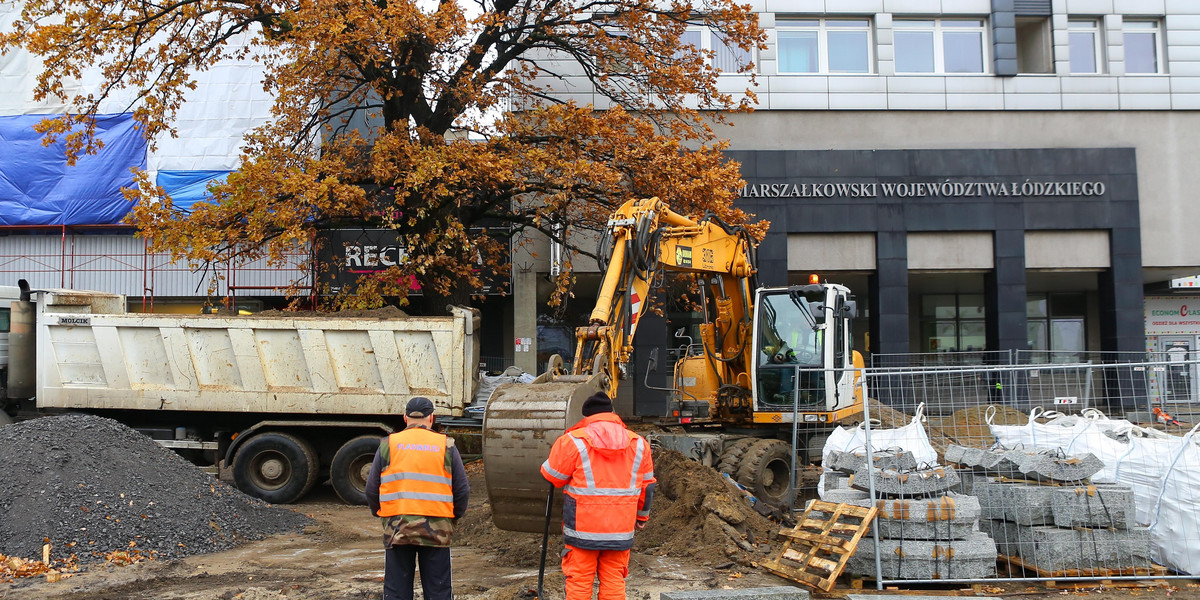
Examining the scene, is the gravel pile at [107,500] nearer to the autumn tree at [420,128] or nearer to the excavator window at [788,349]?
the autumn tree at [420,128]

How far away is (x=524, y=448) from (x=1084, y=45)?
20238 millimetres

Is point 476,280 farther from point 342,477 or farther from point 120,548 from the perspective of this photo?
point 120,548

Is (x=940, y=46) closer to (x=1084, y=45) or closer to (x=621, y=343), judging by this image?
(x=1084, y=45)

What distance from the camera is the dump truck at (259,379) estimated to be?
10438mm

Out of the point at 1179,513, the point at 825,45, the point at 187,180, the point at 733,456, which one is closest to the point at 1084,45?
the point at 825,45

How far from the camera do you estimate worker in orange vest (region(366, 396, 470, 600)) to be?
16.3 ft

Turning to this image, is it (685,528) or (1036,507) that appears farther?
(685,528)

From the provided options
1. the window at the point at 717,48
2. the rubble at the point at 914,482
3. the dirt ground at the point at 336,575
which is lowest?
the dirt ground at the point at 336,575

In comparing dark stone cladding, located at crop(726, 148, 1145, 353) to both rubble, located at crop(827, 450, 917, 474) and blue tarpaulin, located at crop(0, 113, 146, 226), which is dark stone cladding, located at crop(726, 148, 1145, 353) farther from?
blue tarpaulin, located at crop(0, 113, 146, 226)

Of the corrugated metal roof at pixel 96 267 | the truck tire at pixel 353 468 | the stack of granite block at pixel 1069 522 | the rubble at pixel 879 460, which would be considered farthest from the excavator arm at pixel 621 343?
the corrugated metal roof at pixel 96 267

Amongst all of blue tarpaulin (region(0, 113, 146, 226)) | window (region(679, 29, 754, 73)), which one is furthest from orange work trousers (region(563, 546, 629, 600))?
blue tarpaulin (region(0, 113, 146, 226))

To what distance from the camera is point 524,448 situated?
5.98m

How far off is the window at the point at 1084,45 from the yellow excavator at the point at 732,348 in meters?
13.8

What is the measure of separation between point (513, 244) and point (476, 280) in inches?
209
